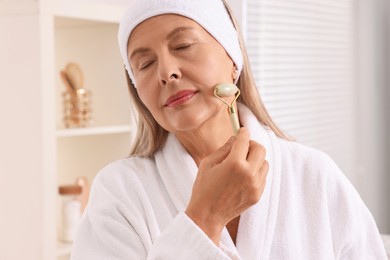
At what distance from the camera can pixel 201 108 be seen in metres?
1.12

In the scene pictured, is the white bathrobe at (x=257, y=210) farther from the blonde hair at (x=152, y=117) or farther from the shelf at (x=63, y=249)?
the shelf at (x=63, y=249)

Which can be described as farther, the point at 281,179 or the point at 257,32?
the point at 257,32

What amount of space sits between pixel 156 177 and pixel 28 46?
2.50 feet

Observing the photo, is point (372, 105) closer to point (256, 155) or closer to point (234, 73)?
point (234, 73)

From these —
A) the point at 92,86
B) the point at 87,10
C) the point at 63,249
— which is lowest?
the point at 63,249

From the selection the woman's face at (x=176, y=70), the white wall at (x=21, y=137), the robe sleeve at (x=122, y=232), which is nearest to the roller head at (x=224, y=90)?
the woman's face at (x=176, y=70)

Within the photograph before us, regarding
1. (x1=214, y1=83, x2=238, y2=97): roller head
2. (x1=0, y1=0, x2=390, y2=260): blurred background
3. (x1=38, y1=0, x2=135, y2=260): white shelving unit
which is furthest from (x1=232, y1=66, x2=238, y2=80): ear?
(x1=38, y1=0, x2=135, y2=260): white shelving unit

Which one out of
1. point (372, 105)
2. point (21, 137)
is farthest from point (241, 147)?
point (372, 105)

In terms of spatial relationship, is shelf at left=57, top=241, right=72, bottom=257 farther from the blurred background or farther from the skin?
the skin

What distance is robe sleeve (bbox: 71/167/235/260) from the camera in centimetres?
105

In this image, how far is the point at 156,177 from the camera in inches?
49.7

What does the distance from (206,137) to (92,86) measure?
1131mm

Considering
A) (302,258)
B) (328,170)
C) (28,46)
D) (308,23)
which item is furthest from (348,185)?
(308,23)

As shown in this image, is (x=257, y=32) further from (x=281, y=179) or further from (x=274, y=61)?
(x=281, y=179)
